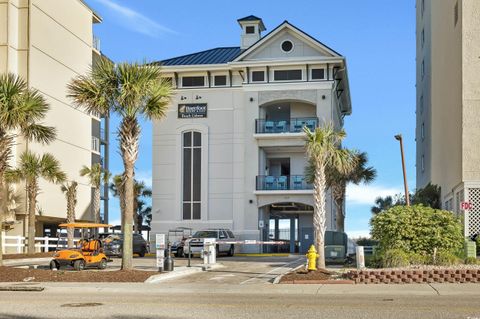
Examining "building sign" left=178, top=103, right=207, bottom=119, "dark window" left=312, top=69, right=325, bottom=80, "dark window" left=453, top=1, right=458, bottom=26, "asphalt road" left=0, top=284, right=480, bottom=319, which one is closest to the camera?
"asphalt road" left=0, top=284, right=480, bottom=319

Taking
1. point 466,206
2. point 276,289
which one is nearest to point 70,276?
point 276,289

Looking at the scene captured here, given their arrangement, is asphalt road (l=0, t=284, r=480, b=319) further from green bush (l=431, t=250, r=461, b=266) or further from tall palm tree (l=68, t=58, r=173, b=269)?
green bush (l=431, t=250, r=461, b=266)

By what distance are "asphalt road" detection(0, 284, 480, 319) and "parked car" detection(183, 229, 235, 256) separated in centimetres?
2086

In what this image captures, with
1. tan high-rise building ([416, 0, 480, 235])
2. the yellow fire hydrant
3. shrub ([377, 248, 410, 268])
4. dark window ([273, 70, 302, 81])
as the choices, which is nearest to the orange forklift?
the yellow fire hydrant

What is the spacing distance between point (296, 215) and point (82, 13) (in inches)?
949

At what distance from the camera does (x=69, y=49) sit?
2266 inches

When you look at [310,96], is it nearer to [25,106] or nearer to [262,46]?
[262,46]

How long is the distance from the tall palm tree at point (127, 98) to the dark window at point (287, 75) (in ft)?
86.7

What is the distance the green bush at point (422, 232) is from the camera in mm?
27547

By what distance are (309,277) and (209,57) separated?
3473 cm

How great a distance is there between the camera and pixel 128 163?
89.5ft

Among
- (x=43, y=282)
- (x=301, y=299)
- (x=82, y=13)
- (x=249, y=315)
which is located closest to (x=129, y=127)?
(x=43, y=282)

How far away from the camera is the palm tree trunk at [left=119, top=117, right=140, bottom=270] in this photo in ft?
88.2

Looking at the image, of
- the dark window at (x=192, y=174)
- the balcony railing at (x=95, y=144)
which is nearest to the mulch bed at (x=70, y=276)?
the dark window at (x=192, y=174)
